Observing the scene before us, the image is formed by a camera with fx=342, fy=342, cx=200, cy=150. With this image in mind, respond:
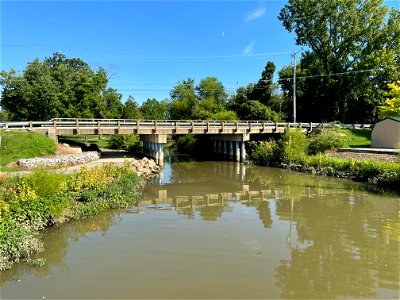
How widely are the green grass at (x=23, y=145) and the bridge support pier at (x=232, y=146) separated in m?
18.2

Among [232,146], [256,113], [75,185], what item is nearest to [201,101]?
[256,113]

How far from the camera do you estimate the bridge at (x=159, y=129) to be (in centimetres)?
2889

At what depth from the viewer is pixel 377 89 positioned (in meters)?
45.8

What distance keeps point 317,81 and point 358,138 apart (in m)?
13.6

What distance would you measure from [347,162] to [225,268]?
18421 millimetres

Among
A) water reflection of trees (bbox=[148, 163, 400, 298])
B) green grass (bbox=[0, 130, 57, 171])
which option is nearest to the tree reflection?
water reflection of trees (bbox=[148, 163, 400, 298])

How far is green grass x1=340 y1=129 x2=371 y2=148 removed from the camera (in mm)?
35000

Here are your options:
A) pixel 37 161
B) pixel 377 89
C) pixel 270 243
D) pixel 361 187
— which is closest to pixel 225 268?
pixel 270 243

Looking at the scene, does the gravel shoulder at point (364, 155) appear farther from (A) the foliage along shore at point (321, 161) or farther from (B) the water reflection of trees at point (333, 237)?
(B) the water reflection of trees at point (333, 237)

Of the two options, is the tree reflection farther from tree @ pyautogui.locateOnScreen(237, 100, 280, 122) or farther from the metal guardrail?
tree @ pyautogui.locateOnScreen(237, 100, 280, 122)

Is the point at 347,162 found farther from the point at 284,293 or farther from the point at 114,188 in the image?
the point at 284,293

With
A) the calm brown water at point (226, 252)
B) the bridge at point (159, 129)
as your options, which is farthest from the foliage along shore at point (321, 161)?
the calm brown water at point (226, 252)

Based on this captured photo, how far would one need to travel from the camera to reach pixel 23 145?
984 inches

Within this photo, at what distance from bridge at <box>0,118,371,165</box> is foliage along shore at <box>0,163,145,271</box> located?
12.1m
